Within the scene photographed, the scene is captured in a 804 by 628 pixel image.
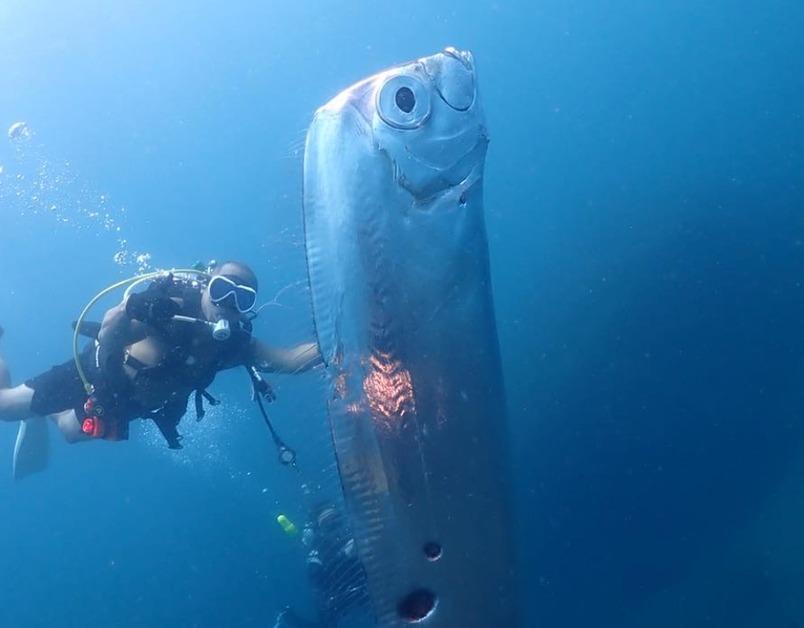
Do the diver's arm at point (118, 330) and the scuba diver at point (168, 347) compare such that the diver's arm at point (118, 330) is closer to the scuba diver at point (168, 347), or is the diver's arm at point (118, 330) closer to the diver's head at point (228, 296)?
the scuba diver at point (168, 347)

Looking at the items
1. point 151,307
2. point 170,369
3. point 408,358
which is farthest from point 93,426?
point 408,358

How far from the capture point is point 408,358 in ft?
5.28

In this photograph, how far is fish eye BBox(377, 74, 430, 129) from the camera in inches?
66.4

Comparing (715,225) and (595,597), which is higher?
(715,225)

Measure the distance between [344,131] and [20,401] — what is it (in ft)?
22.0

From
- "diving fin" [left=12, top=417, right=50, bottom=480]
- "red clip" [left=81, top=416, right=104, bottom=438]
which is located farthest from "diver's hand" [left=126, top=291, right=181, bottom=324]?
"diving fin" [left=12, top=417, right=50, bottom=480]

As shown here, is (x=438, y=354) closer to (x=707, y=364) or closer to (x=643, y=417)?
(x=643, y=417)

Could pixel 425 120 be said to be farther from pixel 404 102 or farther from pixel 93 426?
pixel 93 426

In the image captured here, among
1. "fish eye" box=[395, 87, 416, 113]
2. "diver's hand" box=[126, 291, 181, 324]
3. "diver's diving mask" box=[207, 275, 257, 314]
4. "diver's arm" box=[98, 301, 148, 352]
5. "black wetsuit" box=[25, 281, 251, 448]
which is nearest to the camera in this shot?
"fish eye" box=[395, 87, 416, 113]

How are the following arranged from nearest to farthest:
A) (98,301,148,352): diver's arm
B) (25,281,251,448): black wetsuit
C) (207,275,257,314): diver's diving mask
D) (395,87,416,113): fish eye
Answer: (395,87,416,113): fish eye, (207,275,257,314): diver's diving mask, (25,281,251,448): black wetsuit, (98,301,148,352): diver's arm

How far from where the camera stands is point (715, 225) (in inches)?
548

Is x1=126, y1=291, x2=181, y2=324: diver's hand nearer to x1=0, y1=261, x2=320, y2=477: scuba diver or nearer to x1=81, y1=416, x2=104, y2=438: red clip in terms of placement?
x1=0, y1=261, x2=320, y2=477: scuba diver

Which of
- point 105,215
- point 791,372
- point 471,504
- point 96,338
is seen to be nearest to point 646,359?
point 791,372

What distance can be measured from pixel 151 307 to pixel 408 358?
3.93 meters
